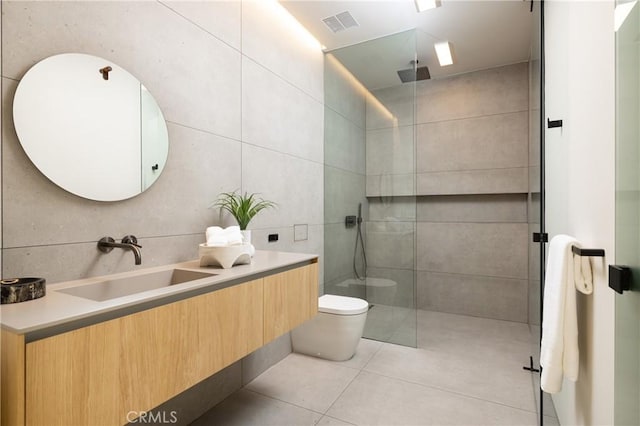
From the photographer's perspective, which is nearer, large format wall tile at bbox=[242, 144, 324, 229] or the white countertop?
the white countertop

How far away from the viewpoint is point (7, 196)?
3.56ft

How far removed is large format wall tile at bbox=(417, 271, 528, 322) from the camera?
335 centimetres

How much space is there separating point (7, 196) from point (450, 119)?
3720mm

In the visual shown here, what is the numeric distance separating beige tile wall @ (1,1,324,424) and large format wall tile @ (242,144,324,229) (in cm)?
→ 1

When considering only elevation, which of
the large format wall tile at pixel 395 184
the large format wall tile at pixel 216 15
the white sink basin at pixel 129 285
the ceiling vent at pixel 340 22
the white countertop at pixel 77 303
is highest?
the ceiling vent at pixel 340 22

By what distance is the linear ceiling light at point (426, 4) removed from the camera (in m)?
2.31

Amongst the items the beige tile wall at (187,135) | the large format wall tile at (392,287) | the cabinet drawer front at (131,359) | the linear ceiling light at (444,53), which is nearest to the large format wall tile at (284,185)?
the beige tile wall at (187,135)

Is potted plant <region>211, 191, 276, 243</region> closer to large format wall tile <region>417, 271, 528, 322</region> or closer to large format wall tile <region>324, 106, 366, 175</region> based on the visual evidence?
large format wall tile <region>324, 106, 366, 175</region>

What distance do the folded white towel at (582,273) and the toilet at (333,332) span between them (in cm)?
154

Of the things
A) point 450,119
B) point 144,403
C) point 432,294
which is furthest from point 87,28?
point 432,294

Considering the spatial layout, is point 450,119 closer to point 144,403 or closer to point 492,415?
point 492,415

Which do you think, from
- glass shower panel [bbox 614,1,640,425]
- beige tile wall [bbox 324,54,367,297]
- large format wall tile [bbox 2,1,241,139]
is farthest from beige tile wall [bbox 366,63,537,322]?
glass shower panel [bbox 614,1,640,425]

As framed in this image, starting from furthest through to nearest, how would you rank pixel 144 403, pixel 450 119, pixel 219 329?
1. pixel 450 119
2. pixel 219 329
3. pixel 144 403

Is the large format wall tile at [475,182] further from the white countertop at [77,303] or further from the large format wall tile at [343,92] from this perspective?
the white countertop at [77,303]
